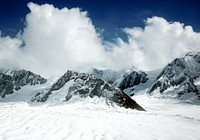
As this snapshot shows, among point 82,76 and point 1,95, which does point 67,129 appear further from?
point 1,95

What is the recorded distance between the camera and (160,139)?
14.5 m

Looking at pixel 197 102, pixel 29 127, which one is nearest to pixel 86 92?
pixel 29 127

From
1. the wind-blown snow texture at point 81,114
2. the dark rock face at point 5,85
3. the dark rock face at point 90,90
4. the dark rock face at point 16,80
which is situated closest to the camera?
the wind-blown snow texture at point 81,114

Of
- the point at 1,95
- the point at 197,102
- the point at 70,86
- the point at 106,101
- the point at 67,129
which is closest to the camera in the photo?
the point at 67,129

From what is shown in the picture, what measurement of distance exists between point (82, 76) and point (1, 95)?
86964mm

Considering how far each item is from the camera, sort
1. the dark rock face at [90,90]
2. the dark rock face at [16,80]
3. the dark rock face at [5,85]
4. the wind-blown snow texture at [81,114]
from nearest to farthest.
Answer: the wind-blown snow texture at [81,114], the dark rock face at [90,90], the dark rock face at [5,85], the dark rock face at [16,80]

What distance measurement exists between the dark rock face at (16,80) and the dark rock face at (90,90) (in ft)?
255

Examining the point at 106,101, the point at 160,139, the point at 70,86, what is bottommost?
the point at 160,139

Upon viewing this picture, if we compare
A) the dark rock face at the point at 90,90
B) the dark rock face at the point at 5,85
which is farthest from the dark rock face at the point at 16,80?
the dark rock face at the point at 90,90

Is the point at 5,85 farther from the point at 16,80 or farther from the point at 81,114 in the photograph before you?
the point at 81,114

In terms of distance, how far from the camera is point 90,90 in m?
77.0

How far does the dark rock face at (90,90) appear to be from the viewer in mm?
72938

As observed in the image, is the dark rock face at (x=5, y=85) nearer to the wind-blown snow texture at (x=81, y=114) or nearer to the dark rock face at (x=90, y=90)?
the wind-blown snow texture at (x=81, y=114)

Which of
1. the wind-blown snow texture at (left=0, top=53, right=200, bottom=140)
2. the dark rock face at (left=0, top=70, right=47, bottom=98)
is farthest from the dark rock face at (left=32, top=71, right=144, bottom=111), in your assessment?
the dark rock face at (left=0, top=70, right=47, bottom=98)
